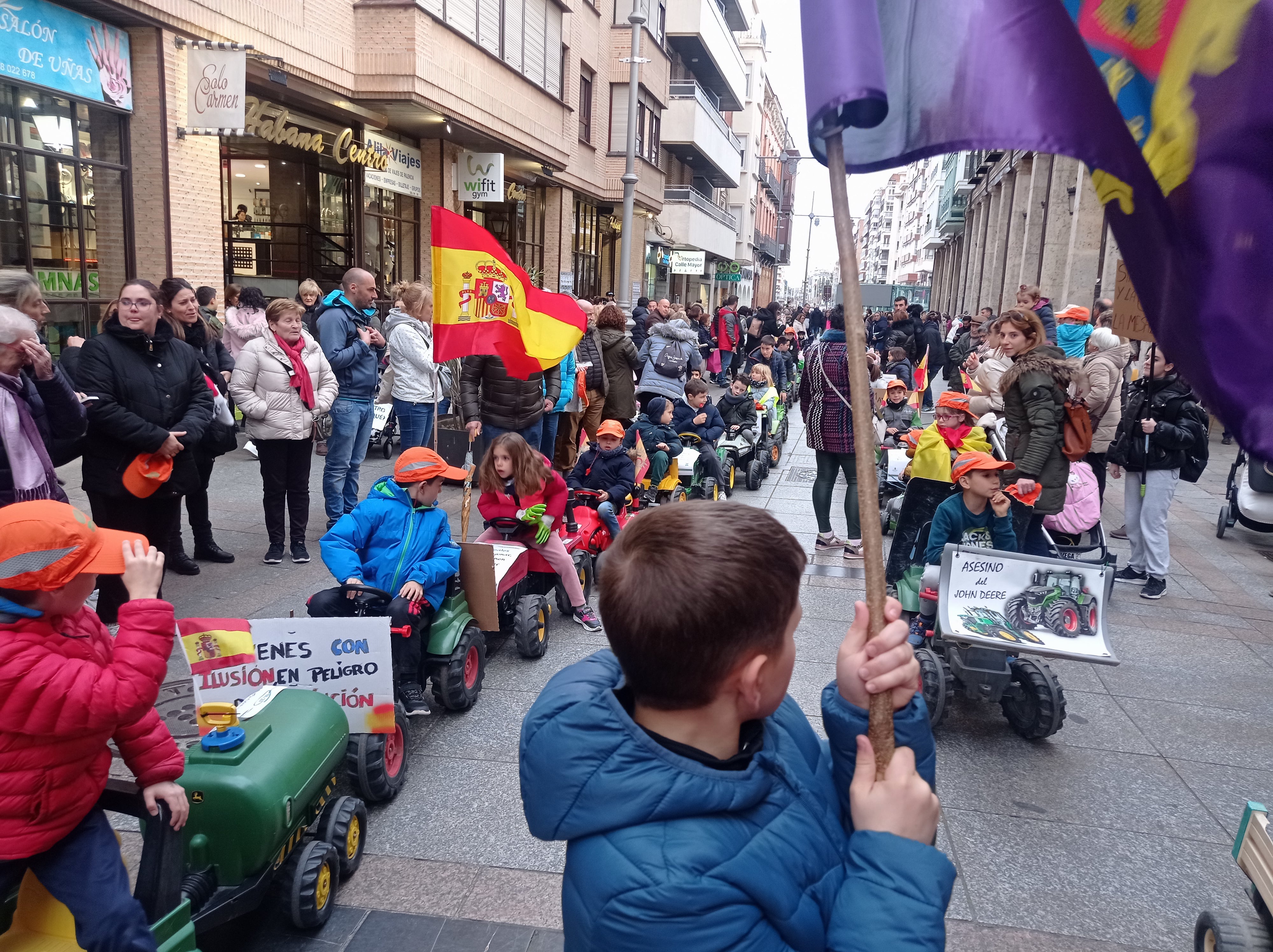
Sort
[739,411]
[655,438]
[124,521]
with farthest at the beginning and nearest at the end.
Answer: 1. [739,411]
2. [655,438]
3. [124,521]

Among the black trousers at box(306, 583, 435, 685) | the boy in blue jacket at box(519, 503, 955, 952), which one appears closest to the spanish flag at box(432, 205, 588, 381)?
the black trousers at box(306, 583, 435, 685)

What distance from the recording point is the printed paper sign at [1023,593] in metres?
4.67

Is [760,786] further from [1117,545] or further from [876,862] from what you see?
[1117,545]

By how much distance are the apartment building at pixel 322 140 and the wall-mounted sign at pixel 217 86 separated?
12 centimetres

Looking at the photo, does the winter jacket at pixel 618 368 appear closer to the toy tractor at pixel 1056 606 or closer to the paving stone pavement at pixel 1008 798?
the paving stone pavement at pixel 1008 798

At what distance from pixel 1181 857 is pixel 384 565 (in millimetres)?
3676

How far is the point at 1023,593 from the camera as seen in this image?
187 inches

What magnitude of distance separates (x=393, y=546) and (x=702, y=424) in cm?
603

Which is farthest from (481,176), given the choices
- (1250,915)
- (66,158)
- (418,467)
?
(1250,915)

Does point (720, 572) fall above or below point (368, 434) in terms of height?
above

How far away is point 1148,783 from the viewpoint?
175 inches

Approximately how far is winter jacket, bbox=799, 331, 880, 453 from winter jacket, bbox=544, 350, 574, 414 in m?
2.40

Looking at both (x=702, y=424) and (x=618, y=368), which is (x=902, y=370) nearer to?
(x=702, y=424)

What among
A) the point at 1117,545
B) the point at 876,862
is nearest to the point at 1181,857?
the point at 876,862
